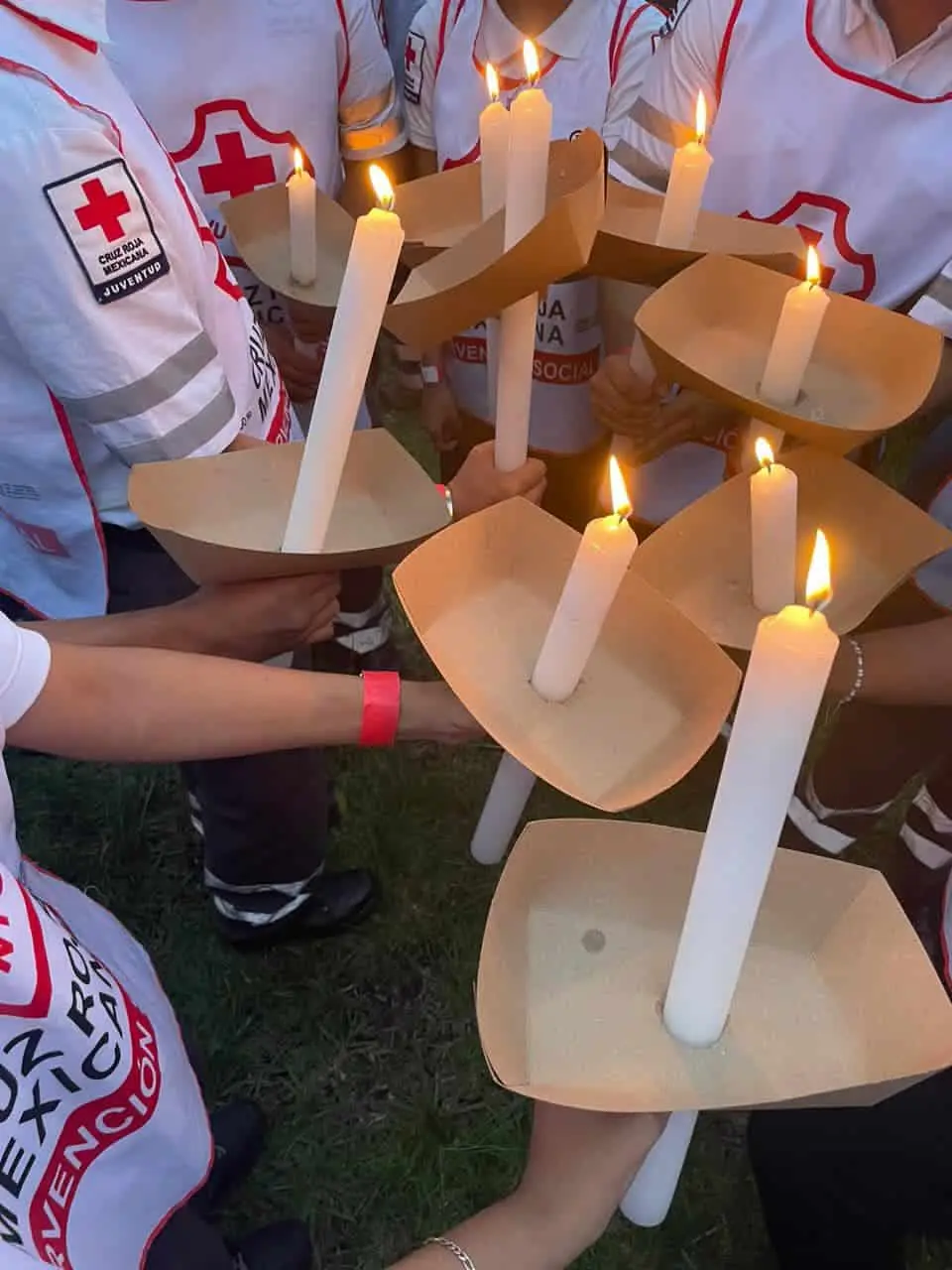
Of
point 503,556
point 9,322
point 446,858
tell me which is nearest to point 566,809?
point 446,858

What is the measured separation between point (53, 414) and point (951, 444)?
0.98 m

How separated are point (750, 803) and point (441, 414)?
121 cm

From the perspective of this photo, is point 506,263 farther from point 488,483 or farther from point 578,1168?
point 578,1168

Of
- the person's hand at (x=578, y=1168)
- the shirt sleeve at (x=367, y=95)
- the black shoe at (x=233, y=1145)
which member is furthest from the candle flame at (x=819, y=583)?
the shirt sleeve at (x=367, y=95)

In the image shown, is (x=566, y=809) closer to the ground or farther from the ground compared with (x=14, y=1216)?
closer to the ground

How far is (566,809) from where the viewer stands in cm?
160

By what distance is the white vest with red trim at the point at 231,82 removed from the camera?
1.20m

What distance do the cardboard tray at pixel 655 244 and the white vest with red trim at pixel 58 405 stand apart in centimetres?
36

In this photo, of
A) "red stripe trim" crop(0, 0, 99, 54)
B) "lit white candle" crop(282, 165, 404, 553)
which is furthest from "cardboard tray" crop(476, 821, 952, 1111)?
"red stripe trim" crop(0, 0, 99, 54)

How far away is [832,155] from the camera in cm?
106

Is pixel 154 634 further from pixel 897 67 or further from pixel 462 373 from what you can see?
pixel 897 67

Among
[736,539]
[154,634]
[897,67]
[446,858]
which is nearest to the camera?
[736,539]

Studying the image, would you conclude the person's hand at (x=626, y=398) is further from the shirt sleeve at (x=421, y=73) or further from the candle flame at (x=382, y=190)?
the shirt sleeve at (x=421, y=73)

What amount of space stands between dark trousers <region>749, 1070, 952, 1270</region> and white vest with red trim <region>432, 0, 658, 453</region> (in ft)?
3.10
